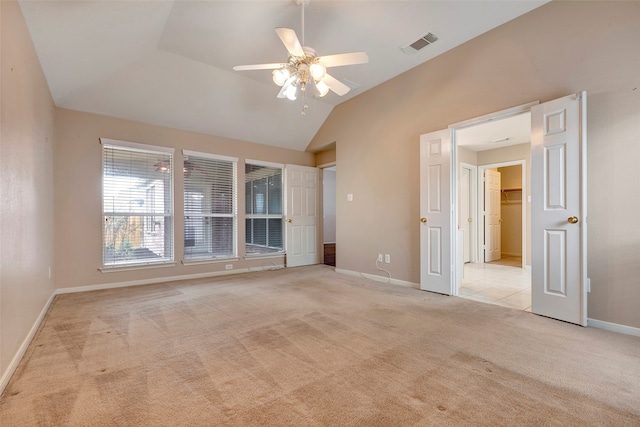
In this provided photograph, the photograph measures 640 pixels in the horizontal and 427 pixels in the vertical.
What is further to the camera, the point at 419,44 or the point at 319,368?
the point at 419,44

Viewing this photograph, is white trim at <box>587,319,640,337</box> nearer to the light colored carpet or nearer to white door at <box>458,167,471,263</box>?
the light colored carpet

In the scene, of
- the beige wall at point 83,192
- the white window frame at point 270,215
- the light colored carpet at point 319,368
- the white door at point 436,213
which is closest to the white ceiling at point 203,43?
the beige wall at point 83,192

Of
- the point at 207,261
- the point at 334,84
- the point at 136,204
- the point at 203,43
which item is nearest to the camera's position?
the point at 334,84

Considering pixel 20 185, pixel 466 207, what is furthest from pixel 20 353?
pixel 466 207

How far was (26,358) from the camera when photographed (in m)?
2.07

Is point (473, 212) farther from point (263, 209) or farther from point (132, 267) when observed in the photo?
point (132, 267)

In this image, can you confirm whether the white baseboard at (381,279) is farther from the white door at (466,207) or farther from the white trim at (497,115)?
the white door at (466,207)

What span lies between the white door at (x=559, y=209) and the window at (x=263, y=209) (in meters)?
4.41

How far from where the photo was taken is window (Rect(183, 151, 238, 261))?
16.3 ft

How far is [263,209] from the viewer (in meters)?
5.95

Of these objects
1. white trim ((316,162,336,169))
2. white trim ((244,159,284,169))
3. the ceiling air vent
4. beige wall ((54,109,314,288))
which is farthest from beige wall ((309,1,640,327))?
beige wall ((54,109,314,288))

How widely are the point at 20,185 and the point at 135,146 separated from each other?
2392 millimetres

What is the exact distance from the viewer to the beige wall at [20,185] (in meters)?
1.83

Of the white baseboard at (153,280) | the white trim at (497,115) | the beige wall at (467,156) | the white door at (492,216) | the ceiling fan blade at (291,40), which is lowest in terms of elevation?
the white baseboard at (153,280)
